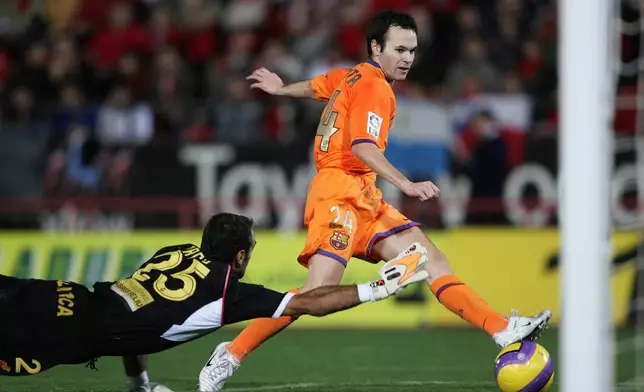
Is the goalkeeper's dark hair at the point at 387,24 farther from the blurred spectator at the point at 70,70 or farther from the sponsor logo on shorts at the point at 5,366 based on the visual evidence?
the blurred spectator at the point at 70,70

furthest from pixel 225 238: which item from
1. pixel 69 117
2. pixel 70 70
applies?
pixel 70 70

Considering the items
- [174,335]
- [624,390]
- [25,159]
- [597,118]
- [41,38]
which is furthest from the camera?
[41,38]

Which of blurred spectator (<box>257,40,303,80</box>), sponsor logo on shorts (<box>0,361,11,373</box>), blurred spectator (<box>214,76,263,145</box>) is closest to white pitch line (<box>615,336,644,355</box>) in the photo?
sponsor logo on shorts (<box>0,361,11,373</box>)

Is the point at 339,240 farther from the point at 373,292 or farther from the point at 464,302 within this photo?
the point at 373,292

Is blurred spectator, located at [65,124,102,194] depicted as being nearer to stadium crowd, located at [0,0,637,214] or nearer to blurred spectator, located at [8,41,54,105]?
stadium crowd, located at [0,0,637,214]

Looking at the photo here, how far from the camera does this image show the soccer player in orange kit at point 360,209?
728cm

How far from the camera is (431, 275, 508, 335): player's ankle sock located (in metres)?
7.21

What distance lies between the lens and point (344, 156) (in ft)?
24.8

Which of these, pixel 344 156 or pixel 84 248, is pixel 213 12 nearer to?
pixel 84 248

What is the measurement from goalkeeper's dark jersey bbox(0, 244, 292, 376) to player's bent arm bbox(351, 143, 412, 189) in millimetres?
→ 934

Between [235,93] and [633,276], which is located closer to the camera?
[633,276]

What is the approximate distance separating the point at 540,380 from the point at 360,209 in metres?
1.54

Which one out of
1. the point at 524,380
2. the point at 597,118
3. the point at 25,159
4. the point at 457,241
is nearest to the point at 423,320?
the point at 457,241

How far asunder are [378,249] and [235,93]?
9012 mm
